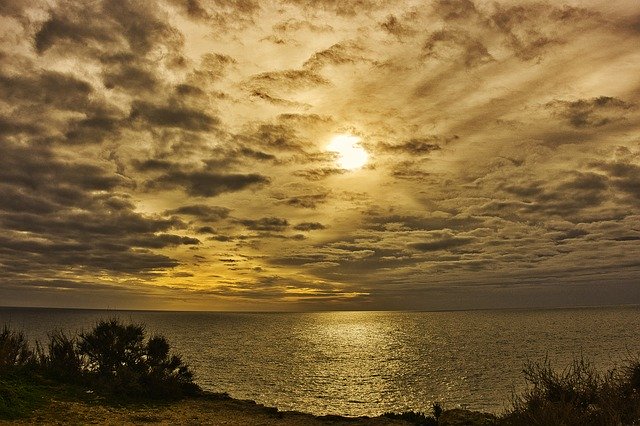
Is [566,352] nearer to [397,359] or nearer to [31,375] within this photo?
[397,359]

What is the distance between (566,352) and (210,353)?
57613mm

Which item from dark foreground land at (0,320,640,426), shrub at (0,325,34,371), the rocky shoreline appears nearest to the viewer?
dark foreground land at (0,320,640,426)

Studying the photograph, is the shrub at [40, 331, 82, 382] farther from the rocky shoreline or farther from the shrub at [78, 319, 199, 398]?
the rocky shoreline

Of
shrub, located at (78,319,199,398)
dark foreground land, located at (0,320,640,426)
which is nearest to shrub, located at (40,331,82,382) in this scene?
dark foreground land, located at (0,320,640,426)

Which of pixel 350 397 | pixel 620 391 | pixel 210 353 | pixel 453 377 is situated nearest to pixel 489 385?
pixel 453 377

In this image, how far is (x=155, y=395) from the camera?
69.9 feet

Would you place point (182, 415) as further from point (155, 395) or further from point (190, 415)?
point (155, 395)

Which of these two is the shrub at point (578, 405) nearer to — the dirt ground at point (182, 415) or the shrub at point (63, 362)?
the dirt ground at point (182, 415)

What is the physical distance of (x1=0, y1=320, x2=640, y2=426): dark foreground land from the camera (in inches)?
529

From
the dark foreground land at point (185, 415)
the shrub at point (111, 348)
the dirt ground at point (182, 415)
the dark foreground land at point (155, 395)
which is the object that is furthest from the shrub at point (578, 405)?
the shrub at point (111, 348)

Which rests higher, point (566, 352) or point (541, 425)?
point (541, 425)

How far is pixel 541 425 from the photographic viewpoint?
38.9ft

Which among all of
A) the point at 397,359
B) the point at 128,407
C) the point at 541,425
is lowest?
the point at 397,359

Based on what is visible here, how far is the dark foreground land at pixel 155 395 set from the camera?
13.4 metres
